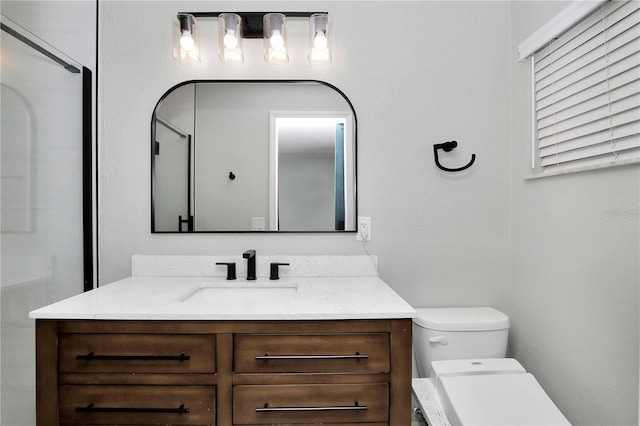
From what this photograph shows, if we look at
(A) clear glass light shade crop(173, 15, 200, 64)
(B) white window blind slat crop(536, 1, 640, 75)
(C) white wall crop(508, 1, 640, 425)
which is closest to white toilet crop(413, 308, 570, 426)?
(C) white wall crop(508, 1, 640, 425)

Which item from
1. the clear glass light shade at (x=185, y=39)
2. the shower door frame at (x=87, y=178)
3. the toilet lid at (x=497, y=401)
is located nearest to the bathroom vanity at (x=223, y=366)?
the toilet lid at (x=497, y=401)

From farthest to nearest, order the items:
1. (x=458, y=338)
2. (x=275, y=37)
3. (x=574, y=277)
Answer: (x=275, y=37)
(x=458, y=338)
(x=574, y=277)

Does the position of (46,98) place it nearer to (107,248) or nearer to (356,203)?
(107,248)

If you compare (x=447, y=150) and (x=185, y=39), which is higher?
(x=185, y=39)

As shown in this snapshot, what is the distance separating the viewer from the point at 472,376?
4.17ft

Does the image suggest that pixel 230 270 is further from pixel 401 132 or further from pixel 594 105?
pixel 594 105

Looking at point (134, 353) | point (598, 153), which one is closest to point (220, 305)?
point (134, 353)

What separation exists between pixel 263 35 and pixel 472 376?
5.73 feet

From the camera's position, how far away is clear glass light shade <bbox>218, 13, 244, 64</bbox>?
1579 mm

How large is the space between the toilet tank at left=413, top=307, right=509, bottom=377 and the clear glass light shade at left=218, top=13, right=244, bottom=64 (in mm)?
1487

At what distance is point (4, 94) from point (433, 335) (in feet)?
6.31

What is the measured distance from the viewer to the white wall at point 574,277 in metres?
1.09

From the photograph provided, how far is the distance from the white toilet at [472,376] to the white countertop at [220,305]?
1.14 feet

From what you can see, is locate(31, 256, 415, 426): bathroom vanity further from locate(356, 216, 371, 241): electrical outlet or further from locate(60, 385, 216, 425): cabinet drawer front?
locate(356, 216, 371, 241): electrical outlet
